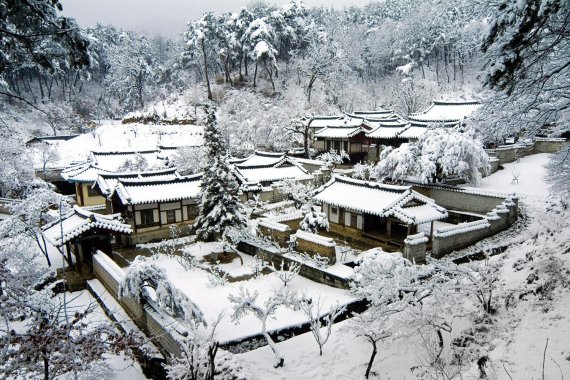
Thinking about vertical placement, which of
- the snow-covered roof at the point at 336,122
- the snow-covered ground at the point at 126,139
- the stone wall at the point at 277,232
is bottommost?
the stone wall at the point at 277,232

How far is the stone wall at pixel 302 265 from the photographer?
53.7 ft

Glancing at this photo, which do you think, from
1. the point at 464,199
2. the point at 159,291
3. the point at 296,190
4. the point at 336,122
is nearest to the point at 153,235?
the point at 296,190

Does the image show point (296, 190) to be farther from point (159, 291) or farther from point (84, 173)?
point (159, 291)

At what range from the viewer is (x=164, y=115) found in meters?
Result: 57.1

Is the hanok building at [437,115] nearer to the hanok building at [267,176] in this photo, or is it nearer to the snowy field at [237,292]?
the hanok building at [267,176]

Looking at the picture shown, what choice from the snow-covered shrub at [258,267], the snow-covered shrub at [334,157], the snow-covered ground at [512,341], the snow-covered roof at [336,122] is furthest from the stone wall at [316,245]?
the snow-covered roof at [336,122]

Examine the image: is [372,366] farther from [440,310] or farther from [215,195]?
[215,195]

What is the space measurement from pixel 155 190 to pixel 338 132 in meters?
24.3

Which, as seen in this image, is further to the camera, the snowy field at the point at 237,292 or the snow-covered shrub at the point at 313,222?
the snow-covered shrub at the point at 313,222

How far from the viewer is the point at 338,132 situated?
139 ft

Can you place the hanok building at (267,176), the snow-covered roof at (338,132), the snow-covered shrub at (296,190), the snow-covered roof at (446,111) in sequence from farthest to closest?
the snow-covered roof at (338,132)
the snow-covered roof at (446,111)
the hanok building at (267,176)
the snow-covered shrub at (296,190)

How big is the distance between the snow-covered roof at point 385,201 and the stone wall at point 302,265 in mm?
5195

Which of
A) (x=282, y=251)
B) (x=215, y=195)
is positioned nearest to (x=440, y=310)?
(x=282, y=251)

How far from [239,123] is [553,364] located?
43.8 m
